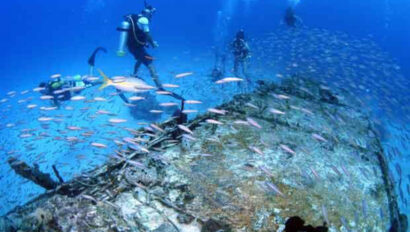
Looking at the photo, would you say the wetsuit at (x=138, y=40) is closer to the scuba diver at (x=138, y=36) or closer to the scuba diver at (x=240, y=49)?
the scuba diver at (x=138, y=36)

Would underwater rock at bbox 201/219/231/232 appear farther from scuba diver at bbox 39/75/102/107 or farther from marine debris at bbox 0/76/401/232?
scuba diver at bbox 39/75/102/107

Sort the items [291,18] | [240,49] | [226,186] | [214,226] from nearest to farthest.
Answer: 1. [214,226]
2. [226,186]
3. [240,49]
4. [291,18]

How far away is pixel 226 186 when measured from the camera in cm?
338

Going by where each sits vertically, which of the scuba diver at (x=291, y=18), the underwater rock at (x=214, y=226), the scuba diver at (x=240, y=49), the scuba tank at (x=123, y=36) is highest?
the scuba diver at (x=291, y=18)

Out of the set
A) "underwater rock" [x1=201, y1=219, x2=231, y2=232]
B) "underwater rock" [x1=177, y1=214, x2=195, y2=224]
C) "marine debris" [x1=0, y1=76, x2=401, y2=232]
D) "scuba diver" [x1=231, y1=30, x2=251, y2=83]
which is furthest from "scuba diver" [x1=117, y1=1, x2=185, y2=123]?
"underwater rock" [x1=201, y1=219, x2=231, y2=232]

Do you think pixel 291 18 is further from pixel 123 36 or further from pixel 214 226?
pixel 214 226

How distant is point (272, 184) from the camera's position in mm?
3361

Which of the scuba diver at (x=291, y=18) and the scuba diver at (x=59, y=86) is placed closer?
the scuba diver at (x=59, y=86)

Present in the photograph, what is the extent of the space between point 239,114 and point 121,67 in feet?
122

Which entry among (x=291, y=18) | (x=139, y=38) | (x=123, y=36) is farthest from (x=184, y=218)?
(x=291, y=18)

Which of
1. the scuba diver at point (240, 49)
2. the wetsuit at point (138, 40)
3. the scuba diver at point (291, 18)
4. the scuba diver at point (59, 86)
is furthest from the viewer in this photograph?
the scuba diver at point (291, 18)

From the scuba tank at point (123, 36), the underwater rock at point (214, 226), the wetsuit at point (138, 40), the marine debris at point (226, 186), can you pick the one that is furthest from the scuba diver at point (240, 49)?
the underwater rock at point (214, 226)

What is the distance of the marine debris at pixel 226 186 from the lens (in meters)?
2.90

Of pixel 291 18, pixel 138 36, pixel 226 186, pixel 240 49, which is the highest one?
pixel 291 18
